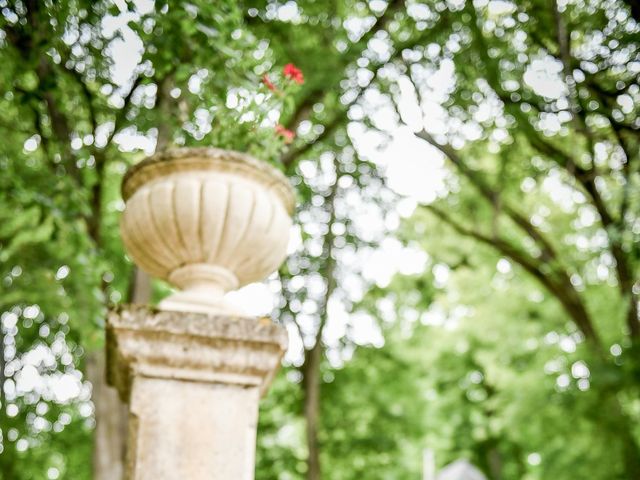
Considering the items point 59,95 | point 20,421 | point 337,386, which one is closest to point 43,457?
point 20,421

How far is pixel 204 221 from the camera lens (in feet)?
9.72

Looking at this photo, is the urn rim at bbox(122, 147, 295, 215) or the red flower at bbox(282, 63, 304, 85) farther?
the red flower at bbox(282, 63, 304, 85)

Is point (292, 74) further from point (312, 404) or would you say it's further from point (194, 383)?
point (312, 404)

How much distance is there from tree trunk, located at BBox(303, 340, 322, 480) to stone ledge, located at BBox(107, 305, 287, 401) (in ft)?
28.2

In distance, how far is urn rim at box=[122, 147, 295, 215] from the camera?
9.99 feet

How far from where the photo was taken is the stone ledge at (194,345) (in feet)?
8.85

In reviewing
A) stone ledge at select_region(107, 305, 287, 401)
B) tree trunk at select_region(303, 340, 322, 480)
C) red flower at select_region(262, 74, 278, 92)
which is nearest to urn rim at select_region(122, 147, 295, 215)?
stone ledge at select_region(107, 305, 287, 401)

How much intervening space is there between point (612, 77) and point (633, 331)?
399 centimetres

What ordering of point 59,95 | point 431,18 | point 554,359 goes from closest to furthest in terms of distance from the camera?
point 59,95 < point 431,18 < point 554,359

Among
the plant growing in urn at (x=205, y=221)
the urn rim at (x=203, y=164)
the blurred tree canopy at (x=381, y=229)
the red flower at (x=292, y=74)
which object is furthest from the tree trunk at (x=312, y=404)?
the urn rim at (x=203, y=164)

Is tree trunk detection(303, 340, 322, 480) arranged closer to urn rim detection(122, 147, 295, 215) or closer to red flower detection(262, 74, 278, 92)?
red flower detection(262, 74, 278, 92)

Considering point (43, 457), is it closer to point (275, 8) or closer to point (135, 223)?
point (275, 8)

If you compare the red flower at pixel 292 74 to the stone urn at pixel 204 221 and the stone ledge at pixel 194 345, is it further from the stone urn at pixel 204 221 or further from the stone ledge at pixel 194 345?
the stone ledge at pixel 194 345

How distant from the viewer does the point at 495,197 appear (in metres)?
10.2
